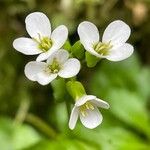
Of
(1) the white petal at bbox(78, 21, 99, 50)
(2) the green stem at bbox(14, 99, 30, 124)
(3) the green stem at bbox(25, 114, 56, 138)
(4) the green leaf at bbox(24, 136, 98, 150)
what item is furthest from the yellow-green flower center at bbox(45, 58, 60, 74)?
(2) the green stem at bbox(14, 99, 30, 124)

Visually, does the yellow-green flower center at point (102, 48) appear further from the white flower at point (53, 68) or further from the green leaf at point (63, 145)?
the green leaf at point (63, 145)

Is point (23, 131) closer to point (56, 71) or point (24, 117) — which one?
point (24, 117)

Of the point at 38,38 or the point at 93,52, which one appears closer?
the point at 93,52

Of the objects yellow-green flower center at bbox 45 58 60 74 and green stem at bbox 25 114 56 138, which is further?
green stem at bbox 25 114 56 138

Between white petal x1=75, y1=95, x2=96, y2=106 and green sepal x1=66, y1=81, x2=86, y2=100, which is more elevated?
white petal x1=75, y1=95, x2=96, y2=106

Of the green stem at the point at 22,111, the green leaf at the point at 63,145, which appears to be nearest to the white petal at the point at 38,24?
the green leaf at the point at 63,145

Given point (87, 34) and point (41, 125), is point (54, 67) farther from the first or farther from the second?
point (41, 125)

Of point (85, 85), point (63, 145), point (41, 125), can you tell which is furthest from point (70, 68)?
point (85, 85)

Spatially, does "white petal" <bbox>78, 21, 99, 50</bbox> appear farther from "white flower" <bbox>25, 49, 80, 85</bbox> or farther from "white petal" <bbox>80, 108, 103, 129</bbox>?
"white petal" <bbox>80, 108, 103, 129</bbox>
